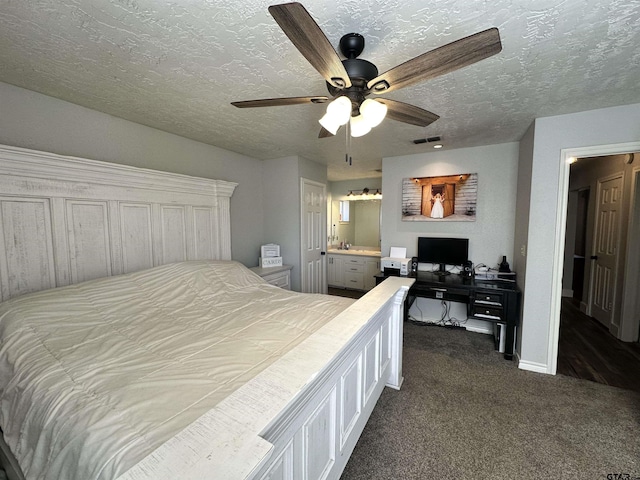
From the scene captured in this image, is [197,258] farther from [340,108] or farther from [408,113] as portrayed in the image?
[408,113]

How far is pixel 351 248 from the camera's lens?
5758 mm

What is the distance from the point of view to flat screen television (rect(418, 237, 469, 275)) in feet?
11.1

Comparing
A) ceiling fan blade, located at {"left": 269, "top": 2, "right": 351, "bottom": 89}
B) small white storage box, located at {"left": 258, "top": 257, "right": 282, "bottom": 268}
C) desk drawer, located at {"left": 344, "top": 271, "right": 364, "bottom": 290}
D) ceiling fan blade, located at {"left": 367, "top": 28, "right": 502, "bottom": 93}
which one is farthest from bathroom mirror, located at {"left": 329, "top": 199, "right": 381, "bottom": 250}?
ceiling fan blade, located at {"left": 269, "top": 2, "right": 351, "bottom": 89}

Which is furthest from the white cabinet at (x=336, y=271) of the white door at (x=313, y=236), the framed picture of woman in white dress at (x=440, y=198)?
the framed picture of woman in white dress at (x=440, y=198)

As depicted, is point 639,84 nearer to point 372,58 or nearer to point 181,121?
point 372,58

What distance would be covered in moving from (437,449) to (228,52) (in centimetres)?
269

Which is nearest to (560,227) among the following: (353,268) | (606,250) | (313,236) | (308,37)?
(606,250)

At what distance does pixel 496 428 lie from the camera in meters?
1.80

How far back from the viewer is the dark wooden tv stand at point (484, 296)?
8.76 feet

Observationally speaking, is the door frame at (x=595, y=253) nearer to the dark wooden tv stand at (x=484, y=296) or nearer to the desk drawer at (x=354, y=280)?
the dark wooden tv stand at (x=484, y=296)

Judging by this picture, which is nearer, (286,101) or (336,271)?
(286,101)

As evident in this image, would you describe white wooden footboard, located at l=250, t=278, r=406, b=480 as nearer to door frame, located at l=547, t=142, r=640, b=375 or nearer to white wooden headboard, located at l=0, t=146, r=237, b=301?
door frame, located at l=547, t=142, r=640, b=375

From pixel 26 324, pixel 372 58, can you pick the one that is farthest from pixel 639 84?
pixel 26 324

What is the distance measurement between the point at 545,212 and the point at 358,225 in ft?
11.8
